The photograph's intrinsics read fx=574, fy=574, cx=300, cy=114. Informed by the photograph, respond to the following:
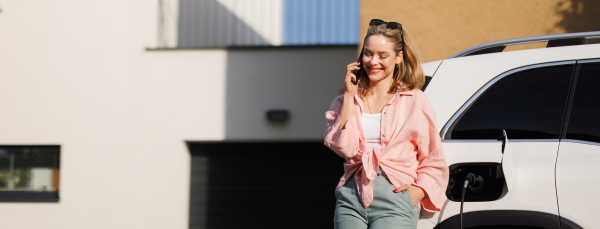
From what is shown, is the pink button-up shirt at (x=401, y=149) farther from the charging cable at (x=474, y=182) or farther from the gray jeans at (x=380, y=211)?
the charging cable at (x=474, y=182)

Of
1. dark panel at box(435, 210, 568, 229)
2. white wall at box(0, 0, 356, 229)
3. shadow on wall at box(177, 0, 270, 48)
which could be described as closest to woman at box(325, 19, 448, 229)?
dark panel at box(435, 210, 568, 229)

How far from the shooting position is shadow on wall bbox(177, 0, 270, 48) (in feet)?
27.1

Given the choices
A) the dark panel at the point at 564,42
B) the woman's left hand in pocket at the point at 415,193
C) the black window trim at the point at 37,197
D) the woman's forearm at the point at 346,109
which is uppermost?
the dark panel at the point at 564,42

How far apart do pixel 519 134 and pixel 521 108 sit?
0.43 ft

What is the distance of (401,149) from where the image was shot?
2.41 metres

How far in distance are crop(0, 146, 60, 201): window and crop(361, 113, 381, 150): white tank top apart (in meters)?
6.34

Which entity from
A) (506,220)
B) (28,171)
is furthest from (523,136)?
(28,171)

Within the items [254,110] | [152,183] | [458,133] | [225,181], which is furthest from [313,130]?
[458,133]

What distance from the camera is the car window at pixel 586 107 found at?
243 cm

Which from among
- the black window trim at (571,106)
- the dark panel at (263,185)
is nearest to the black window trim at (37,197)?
the dark panel at (263,185)

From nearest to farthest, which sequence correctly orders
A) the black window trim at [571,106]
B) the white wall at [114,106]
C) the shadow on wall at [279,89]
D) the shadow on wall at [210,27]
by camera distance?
1. the black window trim at [571,106]
2. the shadow on wall at [279,89]
3. the white wall at [114,106]
4. the shadow on wall at [210,27]

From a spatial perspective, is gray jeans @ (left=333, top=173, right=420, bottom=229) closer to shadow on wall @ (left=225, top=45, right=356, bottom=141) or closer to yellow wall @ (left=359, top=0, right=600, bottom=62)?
yellow wall @ (left=359, top=0, right=600, bottom=62)

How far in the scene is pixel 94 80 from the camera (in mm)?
7527

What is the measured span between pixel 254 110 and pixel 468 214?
5157 millimetres
